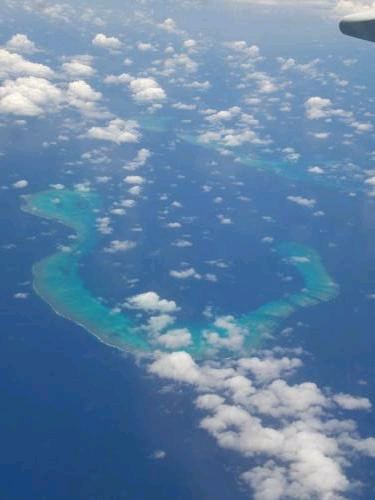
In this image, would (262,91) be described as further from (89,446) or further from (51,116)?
(89,446)

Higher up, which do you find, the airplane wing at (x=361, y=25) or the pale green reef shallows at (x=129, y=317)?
the pale green reef shallows at (x=129, y=317)

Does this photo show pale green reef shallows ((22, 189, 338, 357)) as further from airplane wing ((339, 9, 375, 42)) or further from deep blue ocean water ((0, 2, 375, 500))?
airplane wing ((339, 9, 375, 42))

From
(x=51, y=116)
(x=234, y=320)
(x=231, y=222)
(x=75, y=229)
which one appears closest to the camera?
(x=234, y=320)

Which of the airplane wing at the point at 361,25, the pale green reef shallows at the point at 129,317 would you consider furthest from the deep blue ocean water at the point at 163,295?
the airplane wing at the point at 361,25

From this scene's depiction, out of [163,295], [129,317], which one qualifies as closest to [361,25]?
[129,317]

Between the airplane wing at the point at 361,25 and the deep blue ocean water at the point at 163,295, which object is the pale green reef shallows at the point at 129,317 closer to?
the deep blue ocean water at the point at 163,295

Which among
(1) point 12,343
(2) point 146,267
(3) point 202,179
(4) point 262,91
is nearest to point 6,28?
(4) point 262,91
